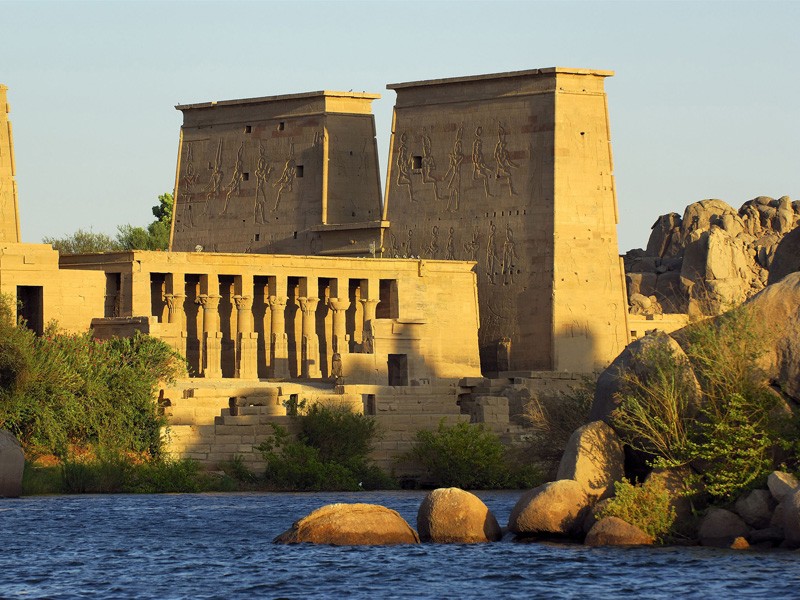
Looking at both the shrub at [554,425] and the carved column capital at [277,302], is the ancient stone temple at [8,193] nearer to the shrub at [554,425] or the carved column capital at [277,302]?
the carved column capital at [277,302]

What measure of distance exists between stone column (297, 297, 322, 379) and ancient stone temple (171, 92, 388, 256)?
4.31m

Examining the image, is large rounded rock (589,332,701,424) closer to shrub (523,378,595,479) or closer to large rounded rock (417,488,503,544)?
large rounded rock (417,488,503,544)

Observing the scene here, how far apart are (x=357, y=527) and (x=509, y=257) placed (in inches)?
1146

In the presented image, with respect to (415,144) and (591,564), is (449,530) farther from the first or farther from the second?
(415,144)

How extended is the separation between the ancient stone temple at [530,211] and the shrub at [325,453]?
12.8m

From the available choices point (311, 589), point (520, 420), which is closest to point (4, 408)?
point (520, 420)

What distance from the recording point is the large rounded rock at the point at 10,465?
38000 millimetres

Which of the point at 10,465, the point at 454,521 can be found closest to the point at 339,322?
the point at 10,465

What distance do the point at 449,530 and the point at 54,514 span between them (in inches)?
354

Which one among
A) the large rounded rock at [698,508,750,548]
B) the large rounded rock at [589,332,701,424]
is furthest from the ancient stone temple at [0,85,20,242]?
the large rounded rock at [698,508,750,548]

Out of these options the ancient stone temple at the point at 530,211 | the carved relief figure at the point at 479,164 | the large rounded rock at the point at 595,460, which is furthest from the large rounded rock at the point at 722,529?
the carved relief figure at the point at 479,164

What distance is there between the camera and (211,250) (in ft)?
217

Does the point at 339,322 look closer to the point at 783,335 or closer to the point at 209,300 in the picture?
the point at 209,300

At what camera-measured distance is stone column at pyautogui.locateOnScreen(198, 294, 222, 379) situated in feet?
185
